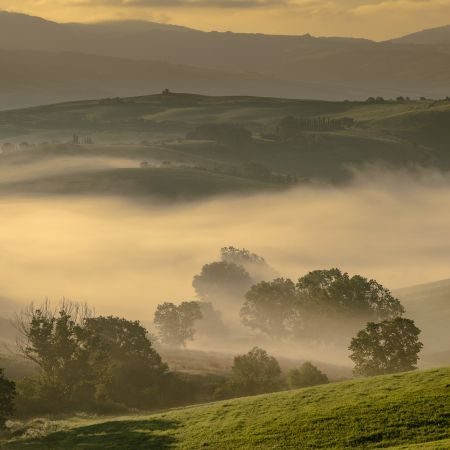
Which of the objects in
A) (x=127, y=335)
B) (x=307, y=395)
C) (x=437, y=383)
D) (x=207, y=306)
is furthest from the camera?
(x=207, y=306)

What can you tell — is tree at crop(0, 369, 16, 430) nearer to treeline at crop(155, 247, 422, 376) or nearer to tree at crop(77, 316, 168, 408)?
tree at crop(77, 316, 168, 408)

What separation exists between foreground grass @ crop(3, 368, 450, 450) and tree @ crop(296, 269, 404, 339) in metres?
64.2

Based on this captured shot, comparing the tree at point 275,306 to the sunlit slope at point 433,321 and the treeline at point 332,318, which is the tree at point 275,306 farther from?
the sunlit slope at point 433,321

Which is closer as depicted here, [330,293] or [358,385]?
[358,385]

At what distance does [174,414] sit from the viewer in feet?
246

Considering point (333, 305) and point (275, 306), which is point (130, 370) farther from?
point (275, 306)

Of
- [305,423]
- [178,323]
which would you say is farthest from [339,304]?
[305,423]

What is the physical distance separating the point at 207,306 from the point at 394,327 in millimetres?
100898

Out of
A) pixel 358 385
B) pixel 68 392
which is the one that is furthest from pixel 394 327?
pixel 68 392

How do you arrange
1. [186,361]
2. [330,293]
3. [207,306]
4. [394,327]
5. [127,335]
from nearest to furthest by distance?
[394,327], [127,335], [186,361], [330,293], [207,306]

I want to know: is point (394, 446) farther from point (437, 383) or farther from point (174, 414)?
point (174, 414)

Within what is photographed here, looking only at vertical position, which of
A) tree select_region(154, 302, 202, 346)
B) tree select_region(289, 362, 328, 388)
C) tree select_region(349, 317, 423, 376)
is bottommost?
tree select_region(289, 362, 328, 388)

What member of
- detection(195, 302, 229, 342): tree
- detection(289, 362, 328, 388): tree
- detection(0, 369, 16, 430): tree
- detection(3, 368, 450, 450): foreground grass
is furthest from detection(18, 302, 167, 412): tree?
detection(195, 302, 229, 342): tree

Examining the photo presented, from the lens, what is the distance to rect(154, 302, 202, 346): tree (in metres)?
177
